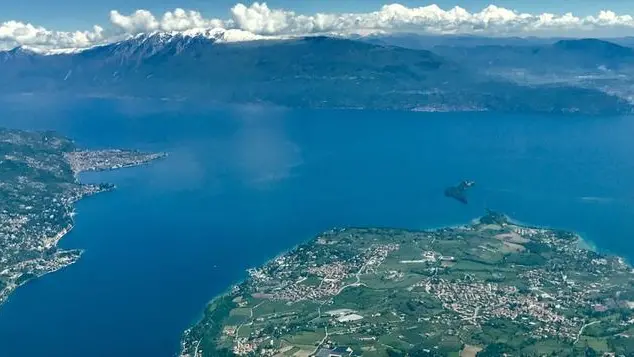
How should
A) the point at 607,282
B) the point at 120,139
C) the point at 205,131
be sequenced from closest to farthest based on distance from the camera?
the point at 607,282
the point at 120,139
the point at 205,131

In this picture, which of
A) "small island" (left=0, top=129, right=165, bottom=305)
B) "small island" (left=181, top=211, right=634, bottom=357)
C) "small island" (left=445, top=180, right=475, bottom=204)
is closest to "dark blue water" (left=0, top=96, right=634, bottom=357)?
"small island" (left=445, top=180, right=475, bottom=204)

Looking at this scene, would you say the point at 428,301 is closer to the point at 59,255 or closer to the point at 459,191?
the point at 59,255

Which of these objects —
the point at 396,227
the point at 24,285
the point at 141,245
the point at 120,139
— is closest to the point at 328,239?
the point at 396,227

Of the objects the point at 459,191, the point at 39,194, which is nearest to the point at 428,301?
the point at 459,191

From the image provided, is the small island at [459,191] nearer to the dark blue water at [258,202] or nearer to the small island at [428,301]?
the dark blue water at [258,202]

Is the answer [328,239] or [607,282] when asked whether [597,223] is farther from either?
[328,239]
